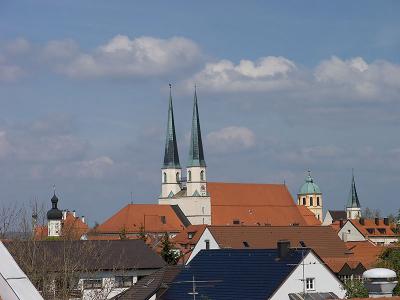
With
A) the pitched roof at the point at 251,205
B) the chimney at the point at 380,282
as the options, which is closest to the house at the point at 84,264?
the chimney at the point at 380,282

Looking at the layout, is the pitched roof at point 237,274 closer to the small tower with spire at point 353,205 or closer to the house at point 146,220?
the house at point 146,220

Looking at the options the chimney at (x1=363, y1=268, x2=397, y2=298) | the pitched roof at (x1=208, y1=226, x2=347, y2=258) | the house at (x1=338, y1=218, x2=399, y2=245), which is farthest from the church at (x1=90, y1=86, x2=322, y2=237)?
the chimney at (x1=363, y1=268, x2=397, y2=298)

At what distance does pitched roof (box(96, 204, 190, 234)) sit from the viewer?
12688 centimetres

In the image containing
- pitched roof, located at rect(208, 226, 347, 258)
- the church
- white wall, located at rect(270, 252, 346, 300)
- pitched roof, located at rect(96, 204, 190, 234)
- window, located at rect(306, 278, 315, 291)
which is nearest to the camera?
white wall, located at rect(270, 252, 346, 300)

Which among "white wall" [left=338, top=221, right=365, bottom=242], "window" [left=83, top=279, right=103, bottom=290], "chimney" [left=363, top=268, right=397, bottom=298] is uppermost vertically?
"white wall" [left=338, top=221, right=365, bottom=242]

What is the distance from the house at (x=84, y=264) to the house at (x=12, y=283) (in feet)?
55.1

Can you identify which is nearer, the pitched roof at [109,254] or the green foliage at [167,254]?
the pitched roof at [109,254]

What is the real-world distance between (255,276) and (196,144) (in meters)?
108

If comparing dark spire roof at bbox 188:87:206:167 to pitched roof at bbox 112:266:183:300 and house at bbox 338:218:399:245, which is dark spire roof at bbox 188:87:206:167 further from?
pitched roof at bbox 112:266:183:300

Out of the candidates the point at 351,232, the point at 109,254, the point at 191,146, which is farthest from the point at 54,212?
the point at 109,254

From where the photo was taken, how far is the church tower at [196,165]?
468ft

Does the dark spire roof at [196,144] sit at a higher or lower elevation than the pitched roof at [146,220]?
higher

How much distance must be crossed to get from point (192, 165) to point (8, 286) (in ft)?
453

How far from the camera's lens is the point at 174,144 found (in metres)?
147
